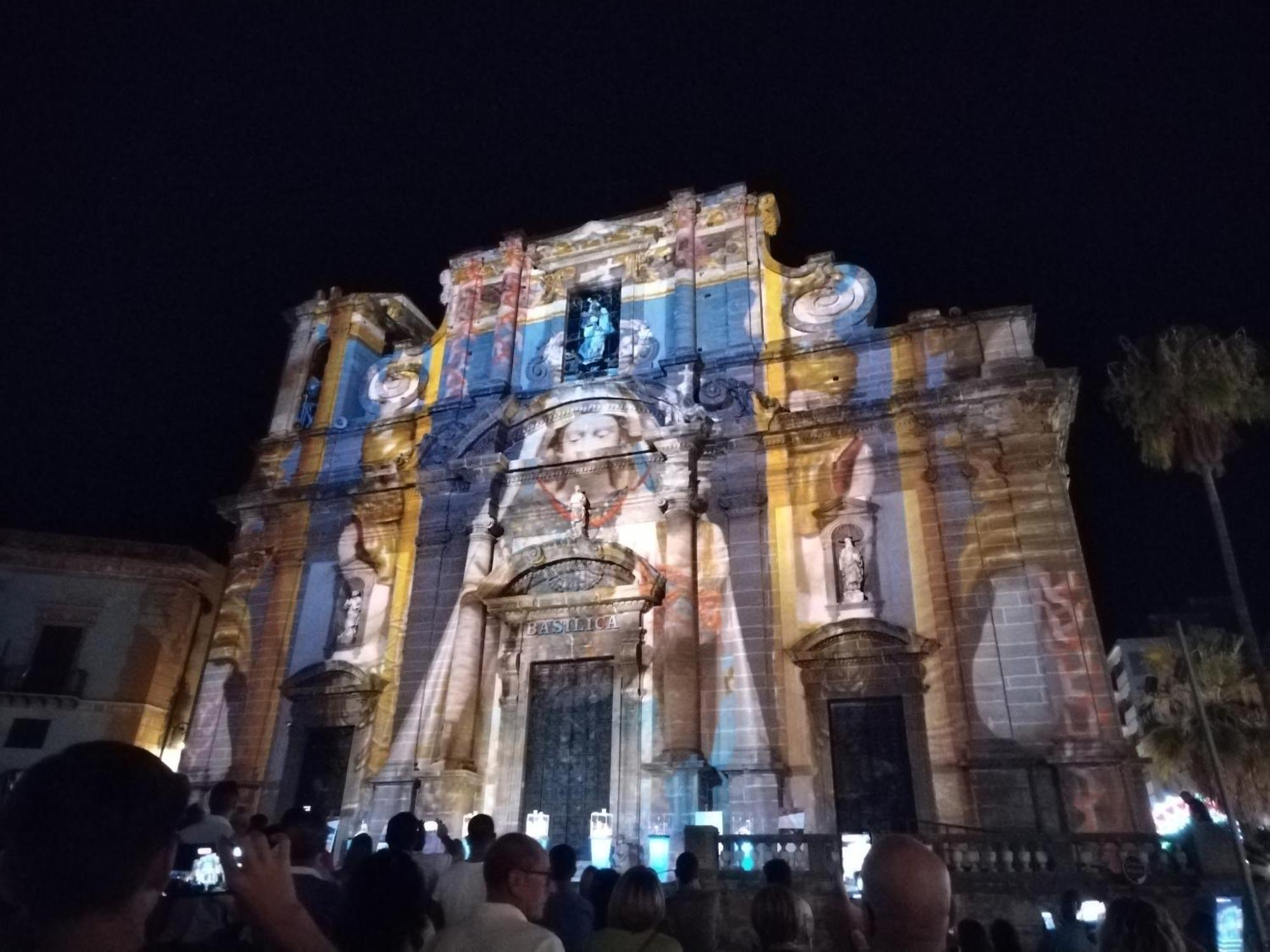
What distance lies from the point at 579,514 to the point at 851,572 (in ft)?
19.3

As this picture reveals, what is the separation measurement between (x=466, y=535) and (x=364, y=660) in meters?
3.55

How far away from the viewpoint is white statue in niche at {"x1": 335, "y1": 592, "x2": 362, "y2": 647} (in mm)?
18328

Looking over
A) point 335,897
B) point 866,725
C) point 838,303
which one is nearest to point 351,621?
point 866,725

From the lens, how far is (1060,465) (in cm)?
1571

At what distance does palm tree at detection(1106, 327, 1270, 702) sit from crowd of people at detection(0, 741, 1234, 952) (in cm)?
1414

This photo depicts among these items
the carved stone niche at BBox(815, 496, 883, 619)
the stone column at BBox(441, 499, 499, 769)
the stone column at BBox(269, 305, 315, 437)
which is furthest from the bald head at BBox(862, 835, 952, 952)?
the stone column at BBox(269, 305, 315, 437)

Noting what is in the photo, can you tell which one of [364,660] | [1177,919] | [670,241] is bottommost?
[1177,919]

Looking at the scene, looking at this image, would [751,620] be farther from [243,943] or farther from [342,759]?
[243,943]

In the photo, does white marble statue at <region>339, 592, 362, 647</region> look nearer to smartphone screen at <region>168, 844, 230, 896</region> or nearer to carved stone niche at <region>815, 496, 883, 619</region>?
carved stone niche at <region>815, 496, 883, 619</region>

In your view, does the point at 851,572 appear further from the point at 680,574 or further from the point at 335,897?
the point at 335,897

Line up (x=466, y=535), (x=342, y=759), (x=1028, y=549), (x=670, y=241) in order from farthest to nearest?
(x=670, y=241) → (x=466, y=535) → (x=342, y=759) → (x=1028, y=549)

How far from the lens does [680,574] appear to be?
1612cm

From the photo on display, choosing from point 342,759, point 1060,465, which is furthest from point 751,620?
point 342,759

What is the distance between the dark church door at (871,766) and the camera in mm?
13789
